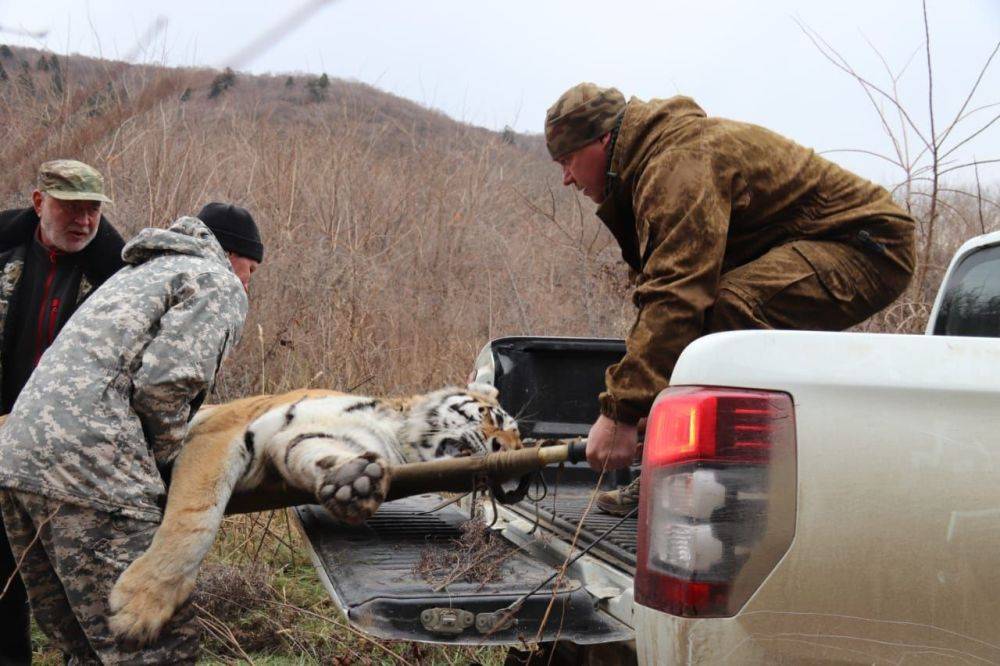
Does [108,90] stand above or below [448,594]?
above

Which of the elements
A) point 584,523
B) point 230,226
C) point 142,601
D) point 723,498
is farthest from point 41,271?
point 723,498

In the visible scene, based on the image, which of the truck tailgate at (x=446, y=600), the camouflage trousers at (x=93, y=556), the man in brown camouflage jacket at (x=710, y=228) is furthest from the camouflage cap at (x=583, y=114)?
the camouflage trousers at (x=93, y=556)

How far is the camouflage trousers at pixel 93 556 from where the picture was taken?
10.7 ft

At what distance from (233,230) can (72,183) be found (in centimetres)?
87

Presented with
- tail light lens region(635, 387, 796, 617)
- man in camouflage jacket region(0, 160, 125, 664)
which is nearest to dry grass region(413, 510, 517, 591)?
tail light lens region(635, 387, 796, 617)

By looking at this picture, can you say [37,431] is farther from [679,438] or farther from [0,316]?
[679,438]

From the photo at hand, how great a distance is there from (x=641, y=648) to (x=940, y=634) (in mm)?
563

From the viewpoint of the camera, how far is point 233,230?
3.98 metres

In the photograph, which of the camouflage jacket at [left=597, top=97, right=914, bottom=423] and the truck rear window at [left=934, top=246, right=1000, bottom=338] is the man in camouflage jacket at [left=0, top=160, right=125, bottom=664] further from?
the truck rear window at [left=934, top=246, right=1000, bottom=338]

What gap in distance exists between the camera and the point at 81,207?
4387 millimetres

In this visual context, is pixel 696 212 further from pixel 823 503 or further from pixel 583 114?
pixel 823 503

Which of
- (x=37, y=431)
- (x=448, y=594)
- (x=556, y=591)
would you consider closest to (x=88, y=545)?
(x=37, y=431)

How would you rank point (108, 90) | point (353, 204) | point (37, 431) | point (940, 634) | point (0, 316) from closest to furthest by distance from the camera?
1. point (108, 90)
2. point (940, 634)
3. point (37, 431)
4. point (0, 316)
5. point (353, 204)

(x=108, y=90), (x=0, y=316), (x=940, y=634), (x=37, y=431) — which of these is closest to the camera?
(x=108, y=90)
